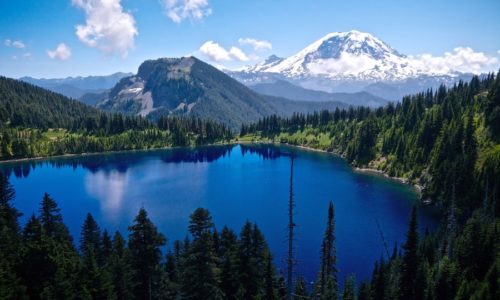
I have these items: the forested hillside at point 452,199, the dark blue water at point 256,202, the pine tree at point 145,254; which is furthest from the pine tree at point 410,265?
the pine tree at point 145,254

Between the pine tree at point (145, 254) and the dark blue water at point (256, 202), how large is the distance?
28809mm

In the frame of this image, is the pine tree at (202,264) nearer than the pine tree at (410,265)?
Yes

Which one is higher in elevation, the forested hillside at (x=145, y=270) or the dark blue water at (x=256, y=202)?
the forested hillside at (x=145, y=270)

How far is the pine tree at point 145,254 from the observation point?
152 feet

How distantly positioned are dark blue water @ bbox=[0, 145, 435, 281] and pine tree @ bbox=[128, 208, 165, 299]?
2881 cm

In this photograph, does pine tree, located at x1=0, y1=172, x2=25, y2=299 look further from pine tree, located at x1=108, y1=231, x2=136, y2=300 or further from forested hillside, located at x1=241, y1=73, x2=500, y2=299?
forested hillside, located at x1=241, y1=73, x2=500, y2=299

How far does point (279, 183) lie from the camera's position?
552 ft

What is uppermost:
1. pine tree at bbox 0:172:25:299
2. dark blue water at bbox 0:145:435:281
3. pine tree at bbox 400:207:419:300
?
pine tree at bbox 0:172:25:299

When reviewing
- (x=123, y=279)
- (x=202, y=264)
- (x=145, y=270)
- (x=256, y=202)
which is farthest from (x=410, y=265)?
(x=256, y=202)

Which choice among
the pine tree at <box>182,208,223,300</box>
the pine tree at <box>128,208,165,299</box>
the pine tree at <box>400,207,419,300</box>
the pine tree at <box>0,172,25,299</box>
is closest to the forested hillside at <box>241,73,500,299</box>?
the pine tree at <box>400,207,419,300</box>

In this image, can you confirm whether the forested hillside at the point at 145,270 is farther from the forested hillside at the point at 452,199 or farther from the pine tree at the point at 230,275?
the forested hillside at the point at 452,199

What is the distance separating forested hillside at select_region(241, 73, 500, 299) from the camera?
54281 mm

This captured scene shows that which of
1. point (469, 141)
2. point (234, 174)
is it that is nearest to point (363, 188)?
point (469, 141)

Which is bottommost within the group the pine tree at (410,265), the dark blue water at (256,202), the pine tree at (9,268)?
the dark blue water at (256,202)
